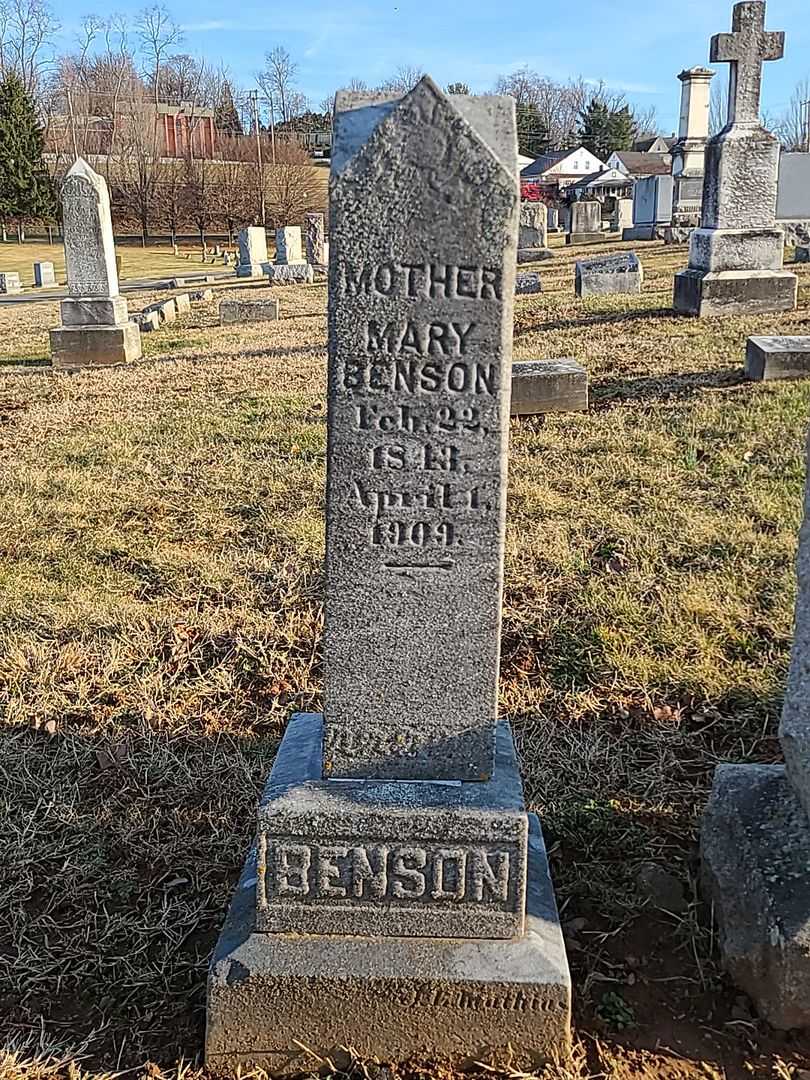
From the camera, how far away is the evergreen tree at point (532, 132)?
70312mm

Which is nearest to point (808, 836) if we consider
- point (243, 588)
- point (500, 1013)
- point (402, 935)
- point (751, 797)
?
point (751, 797)

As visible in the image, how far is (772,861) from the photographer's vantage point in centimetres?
240

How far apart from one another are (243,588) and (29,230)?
5094 cm

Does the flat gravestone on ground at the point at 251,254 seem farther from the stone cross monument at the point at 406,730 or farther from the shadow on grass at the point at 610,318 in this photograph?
the stone cross monument at the point at 406,730

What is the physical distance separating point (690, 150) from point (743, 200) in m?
14.8

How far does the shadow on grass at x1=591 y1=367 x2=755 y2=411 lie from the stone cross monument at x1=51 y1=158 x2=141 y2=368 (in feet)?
21.1

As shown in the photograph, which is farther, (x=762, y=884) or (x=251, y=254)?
(x=251, y=254)

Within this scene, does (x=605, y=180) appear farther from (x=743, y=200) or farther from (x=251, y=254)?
(x=743, y=200)

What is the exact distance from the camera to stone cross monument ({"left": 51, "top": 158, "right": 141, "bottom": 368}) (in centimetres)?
1163

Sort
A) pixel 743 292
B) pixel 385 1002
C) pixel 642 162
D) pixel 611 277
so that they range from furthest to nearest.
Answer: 1. pixel 642 162
2. pixel 611 277
3. pixel 743 292
4. pixel 385 1002

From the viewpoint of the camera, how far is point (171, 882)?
287 cm

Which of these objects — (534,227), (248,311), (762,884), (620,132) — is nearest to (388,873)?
(762,884)

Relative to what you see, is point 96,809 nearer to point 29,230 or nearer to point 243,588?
point 243,588

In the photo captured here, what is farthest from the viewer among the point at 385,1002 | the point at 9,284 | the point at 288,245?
the point at 288,245
